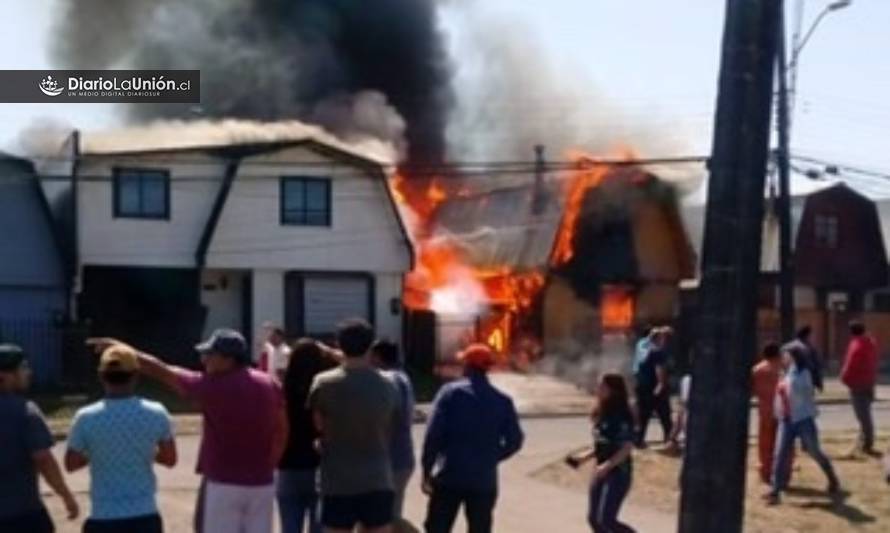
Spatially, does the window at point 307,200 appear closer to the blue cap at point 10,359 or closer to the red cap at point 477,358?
the red cap at point 477,358

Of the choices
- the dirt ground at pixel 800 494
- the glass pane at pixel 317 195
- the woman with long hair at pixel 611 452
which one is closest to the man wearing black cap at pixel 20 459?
the woman with long hair at pixel 611 452

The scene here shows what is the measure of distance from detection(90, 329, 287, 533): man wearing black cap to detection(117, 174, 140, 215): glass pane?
87.0 feet

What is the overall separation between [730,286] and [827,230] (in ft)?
143

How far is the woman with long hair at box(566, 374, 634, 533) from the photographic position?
10.5 meters

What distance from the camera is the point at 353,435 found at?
27.1 ft

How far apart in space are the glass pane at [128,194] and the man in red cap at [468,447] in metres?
25.8

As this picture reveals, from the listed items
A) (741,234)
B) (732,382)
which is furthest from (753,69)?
(732,382)

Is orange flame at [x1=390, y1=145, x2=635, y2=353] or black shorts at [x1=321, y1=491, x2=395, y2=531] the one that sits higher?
orange flame at [x1=390, y1=145, x2=635, y2=353]

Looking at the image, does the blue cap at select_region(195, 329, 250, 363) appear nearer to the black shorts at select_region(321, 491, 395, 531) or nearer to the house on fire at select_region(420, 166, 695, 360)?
the black shorts at select_region(321, 491, 395, 531)

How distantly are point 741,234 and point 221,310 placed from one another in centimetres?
3085

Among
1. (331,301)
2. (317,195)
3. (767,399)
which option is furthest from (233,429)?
(331,301)

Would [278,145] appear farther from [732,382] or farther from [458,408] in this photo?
[732,382]

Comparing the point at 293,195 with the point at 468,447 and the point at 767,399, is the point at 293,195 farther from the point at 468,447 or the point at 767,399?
the point at 468,447

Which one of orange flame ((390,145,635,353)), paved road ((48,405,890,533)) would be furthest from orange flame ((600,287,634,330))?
paved road ((48,405,890,533))
